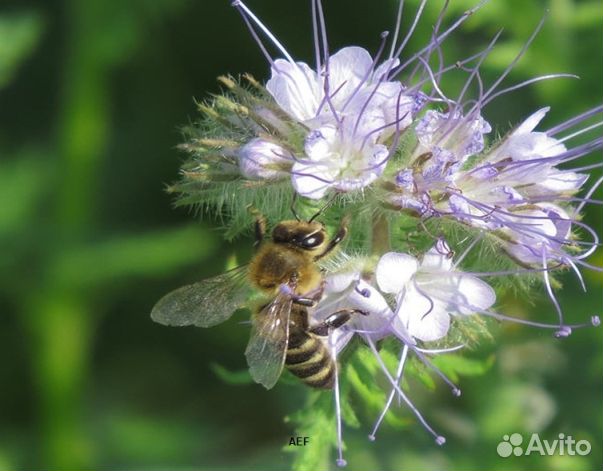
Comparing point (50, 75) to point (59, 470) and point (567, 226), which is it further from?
point (567, 226)

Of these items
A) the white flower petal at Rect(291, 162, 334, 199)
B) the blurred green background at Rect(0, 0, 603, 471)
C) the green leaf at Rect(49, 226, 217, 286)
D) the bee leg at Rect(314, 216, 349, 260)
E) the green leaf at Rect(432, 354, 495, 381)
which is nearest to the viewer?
the white flower petal at Rect(291, 162, 334, 199)

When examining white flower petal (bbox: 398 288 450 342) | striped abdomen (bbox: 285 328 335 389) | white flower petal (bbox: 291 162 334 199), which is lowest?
striped abdomen (bbox: 285 328 335 389)

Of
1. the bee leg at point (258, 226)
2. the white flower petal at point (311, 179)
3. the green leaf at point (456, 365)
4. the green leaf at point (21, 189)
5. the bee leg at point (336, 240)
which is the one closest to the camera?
the white flower petal at point (311, 179)

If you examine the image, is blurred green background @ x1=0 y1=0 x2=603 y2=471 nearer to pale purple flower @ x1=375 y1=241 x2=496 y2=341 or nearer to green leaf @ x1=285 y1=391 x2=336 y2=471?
green leaf @ x1=285 y1=391 x2=336 y2=471

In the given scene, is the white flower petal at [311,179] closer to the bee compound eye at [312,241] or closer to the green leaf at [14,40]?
the bee compound eye at [312,241]

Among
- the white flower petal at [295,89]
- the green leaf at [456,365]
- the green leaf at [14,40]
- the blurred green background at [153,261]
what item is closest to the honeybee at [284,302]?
the white flower petal at [295,89]

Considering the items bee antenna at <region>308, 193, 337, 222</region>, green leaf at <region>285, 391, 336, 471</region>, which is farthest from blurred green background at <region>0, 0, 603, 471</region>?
bee antenna at <region>308, 193, 337, 222</region>

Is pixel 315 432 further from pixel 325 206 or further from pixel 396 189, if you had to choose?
pixel 396 189
